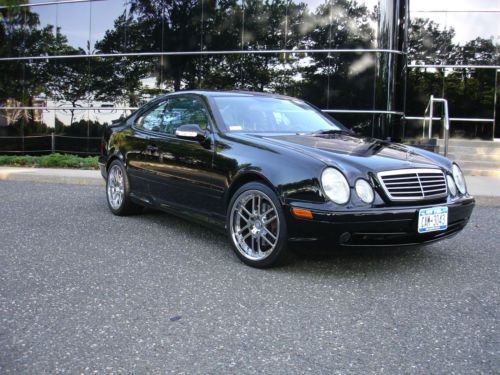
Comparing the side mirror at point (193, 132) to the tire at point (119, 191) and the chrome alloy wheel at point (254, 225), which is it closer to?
the chrome alloy wheel at point (254, 225)

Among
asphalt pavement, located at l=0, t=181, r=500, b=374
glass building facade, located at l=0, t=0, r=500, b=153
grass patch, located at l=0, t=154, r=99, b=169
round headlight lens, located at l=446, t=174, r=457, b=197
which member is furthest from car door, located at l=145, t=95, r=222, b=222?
glass building facade, located at l=0, t=0, r=500, b=153

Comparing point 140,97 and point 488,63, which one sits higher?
point 488,63

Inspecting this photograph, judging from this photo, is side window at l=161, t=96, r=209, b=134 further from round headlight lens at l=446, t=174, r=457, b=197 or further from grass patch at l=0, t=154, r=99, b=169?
grass patch at l=0, t=154, r=99, b=169

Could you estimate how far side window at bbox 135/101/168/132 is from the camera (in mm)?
5680

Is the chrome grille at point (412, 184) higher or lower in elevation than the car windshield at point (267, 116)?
lower

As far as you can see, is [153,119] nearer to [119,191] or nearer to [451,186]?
[119,191]

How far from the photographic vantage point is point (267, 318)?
3.18 m

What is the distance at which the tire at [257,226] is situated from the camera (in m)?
3.98

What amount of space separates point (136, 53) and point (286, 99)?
379 inches

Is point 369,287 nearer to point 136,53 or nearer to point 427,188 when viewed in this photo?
point 427,188

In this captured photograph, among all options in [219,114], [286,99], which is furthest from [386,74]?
[219,114]

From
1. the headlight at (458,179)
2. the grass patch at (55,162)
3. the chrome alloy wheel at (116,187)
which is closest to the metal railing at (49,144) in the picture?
the grass patch at (55,162)

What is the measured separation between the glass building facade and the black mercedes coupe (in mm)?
7195

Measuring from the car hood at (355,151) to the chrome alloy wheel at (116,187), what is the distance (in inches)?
86.9
